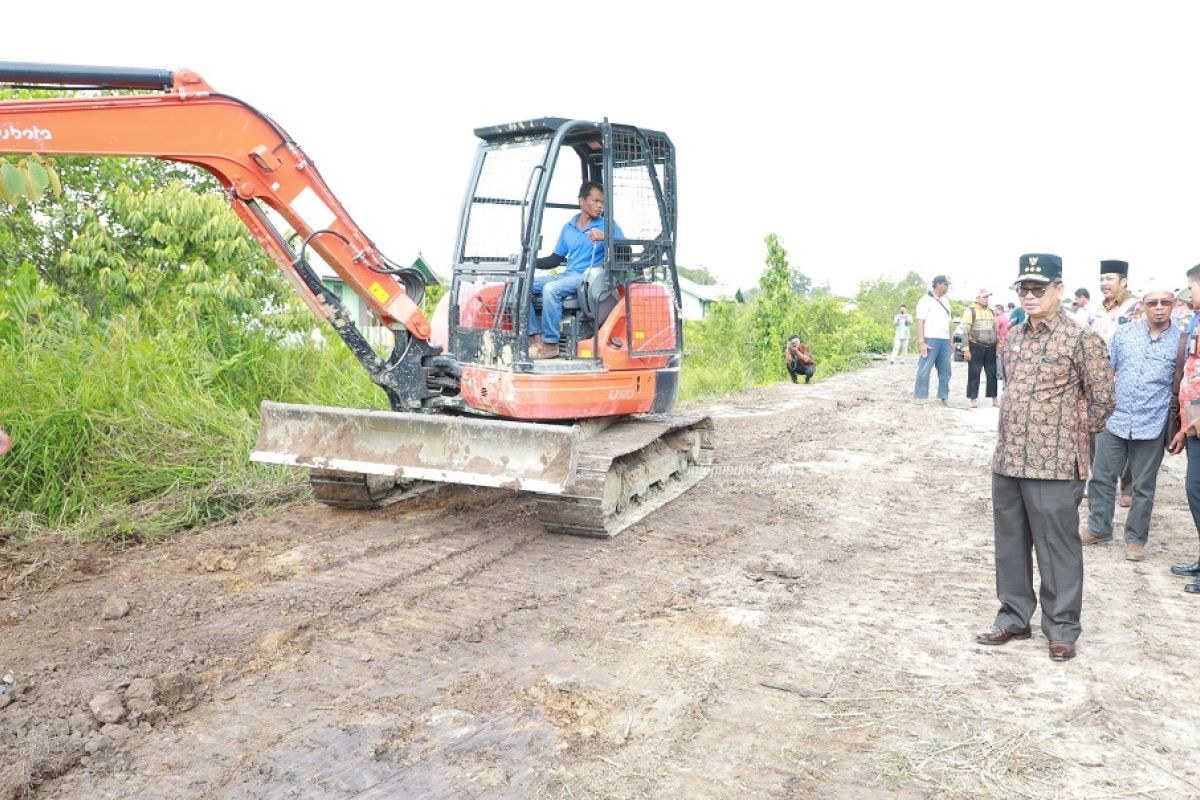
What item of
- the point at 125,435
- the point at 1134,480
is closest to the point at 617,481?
the point at 1134,480

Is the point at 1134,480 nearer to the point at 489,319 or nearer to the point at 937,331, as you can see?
the point at 489,319

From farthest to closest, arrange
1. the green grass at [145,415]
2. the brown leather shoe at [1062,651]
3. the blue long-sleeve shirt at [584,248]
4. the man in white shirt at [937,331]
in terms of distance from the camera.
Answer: the man in white shirt at [937,331] < the green grass at [145,415] < the blue long-sleeve shirt at [584,248] < the brown leather shoe at [1062,651]

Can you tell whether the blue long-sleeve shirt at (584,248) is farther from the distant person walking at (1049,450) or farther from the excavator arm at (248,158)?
the distant person walking at (1049,450)

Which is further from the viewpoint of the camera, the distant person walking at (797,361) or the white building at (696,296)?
the white building at (696,296)

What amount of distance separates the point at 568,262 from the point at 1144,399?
156 inches

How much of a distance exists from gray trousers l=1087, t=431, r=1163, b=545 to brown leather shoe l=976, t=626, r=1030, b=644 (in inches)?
87.1

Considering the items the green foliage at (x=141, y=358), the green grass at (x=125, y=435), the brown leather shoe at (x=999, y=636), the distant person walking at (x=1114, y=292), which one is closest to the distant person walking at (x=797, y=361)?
the distant person walking at (x=1114, y=292)

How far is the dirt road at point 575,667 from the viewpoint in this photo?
11.4 ft

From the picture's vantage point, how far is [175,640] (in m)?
4.57

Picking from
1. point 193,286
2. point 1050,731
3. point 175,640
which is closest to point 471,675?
point 175,640

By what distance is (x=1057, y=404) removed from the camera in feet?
15.3

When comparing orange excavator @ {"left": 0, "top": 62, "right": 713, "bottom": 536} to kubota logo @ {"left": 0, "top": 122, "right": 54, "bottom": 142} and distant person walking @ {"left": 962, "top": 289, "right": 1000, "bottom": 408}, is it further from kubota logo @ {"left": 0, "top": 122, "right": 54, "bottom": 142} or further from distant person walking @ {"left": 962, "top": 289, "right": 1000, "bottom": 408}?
distant person walking @ {"left": 962, "top": 289, "right": 1000, "bottom": 408}

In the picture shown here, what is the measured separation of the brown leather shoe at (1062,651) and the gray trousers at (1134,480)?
2299mm

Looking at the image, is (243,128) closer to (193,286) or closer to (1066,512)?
(193,286)
